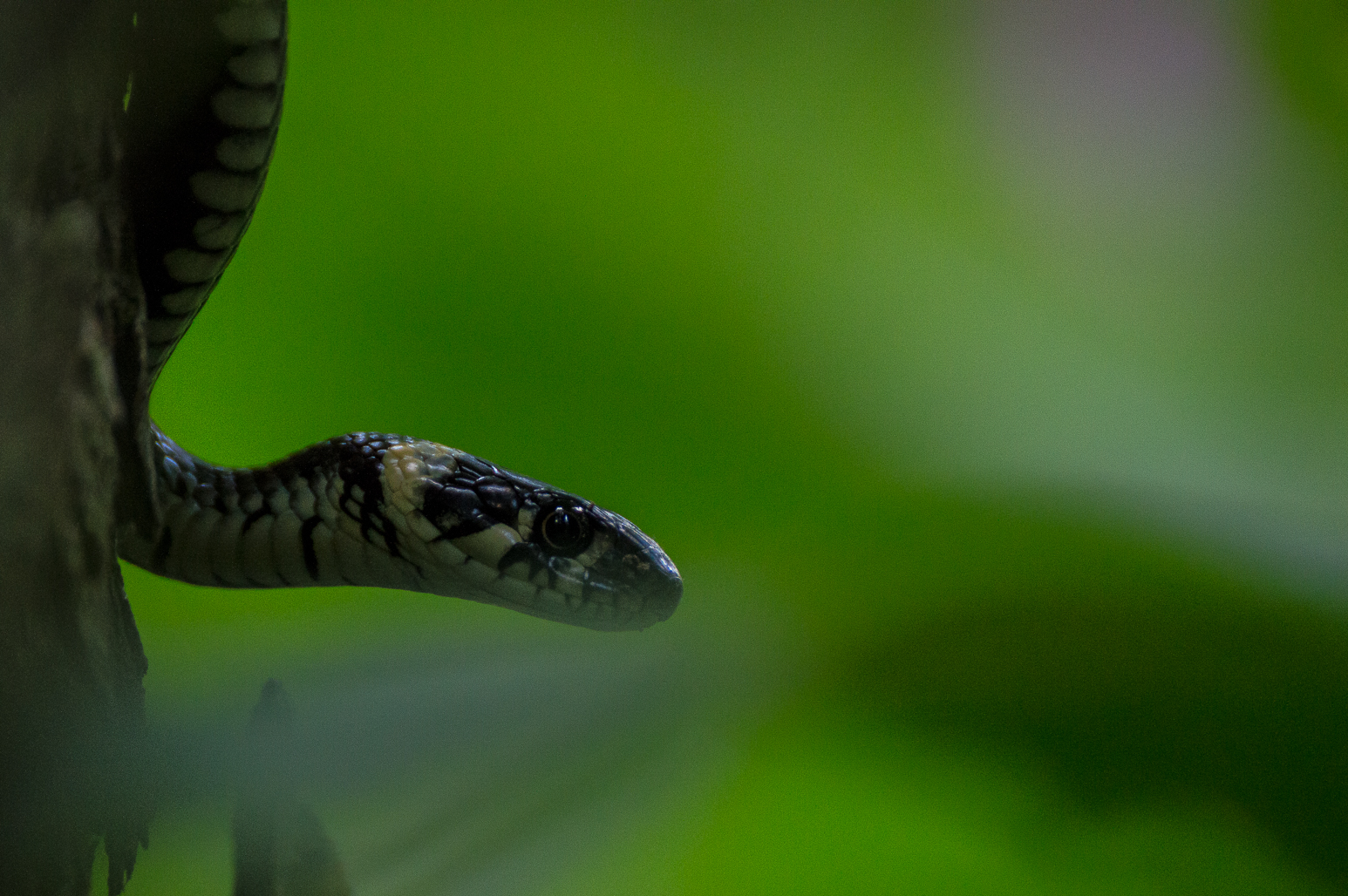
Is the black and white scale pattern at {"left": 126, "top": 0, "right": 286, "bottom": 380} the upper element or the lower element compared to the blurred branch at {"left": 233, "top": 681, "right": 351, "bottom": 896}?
upper

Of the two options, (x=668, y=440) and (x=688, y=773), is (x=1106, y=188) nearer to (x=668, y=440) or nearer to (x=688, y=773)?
(x=668, y=440)

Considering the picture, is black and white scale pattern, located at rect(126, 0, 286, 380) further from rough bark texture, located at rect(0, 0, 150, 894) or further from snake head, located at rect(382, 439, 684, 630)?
snake head, located at rect(382, 439, 684, 630)

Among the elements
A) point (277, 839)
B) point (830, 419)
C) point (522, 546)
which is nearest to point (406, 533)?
point (522, 546)

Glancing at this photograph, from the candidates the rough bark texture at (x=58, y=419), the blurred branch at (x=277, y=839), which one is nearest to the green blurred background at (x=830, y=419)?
the blurred branch at (x=277, y=839)

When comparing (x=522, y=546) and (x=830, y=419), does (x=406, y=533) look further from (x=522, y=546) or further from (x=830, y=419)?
(x=830, y=419)

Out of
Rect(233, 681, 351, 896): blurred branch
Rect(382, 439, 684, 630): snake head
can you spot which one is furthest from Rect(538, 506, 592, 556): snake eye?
Rect(233, 681, 351, 896): blurred branch
